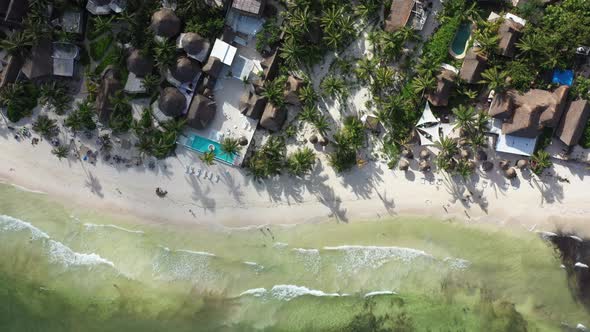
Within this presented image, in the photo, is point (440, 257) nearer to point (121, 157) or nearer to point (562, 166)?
point (562, 166)

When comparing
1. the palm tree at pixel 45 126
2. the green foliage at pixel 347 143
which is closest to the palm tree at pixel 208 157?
the green foliage at pixel 347 143

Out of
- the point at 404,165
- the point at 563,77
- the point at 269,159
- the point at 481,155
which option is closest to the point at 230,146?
the point at 269,159

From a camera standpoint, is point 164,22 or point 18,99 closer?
point 164,22

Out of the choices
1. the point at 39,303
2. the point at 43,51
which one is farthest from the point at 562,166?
the point at 39,303

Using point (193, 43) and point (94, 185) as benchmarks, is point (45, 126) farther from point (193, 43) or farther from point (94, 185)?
point (193, 43)

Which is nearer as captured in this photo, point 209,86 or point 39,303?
point 209,86

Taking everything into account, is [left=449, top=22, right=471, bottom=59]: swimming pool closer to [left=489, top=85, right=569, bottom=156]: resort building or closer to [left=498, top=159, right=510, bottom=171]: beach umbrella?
[left=489, top=85, right=569, bottom=156]: resort building
